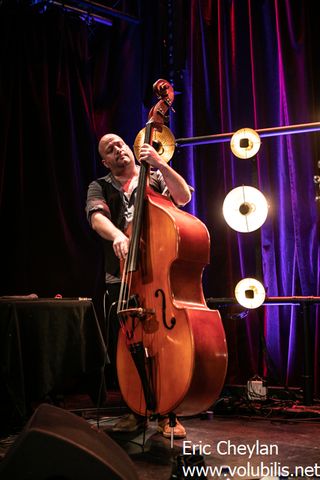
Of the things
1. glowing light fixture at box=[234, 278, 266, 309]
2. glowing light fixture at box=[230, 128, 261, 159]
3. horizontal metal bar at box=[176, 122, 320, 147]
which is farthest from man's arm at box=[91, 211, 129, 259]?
horizontal metal bar at box=[176, 122, 320, 147]

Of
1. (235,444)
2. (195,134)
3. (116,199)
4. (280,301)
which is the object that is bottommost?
(235,444)

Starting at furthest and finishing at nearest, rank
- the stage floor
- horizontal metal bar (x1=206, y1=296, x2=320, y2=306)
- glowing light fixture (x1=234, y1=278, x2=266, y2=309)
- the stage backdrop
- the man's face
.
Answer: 1. the stage backdrop
2. glowing light fixture (x1=234, y1=278, x2=266, y2=309)
3. horizontal metal bar (x1=206, y1=296, x2=320, y2=306)
4. the man's face
5. the stage floor

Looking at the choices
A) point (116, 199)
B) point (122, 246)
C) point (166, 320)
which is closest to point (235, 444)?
point (166, 320)

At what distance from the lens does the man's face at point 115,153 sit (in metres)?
2.74

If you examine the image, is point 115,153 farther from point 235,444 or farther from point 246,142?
point 235,444

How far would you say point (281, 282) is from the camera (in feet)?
13.3

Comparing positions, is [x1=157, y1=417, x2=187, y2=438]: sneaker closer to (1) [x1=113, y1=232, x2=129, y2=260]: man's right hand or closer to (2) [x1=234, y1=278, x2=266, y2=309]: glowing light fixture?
(1) [x1=113, y1=232, x2=129, y2=260]: man's right hand

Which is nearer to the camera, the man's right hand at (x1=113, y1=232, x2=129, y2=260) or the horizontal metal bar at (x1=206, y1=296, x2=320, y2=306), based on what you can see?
the man's right hand at (x1=113, y1=232, x2=129, y2=260)

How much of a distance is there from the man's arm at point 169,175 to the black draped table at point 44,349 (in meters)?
0.85

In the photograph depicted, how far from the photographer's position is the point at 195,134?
14.9 feet

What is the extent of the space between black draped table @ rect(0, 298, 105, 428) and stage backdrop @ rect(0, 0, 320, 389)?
1418mm

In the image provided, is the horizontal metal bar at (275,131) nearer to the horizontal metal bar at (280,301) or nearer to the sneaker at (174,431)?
the horizontal metal bar at (280,301)

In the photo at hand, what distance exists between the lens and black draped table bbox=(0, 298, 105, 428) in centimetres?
259

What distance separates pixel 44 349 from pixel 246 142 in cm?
197
